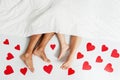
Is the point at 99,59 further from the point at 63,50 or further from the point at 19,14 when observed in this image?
the point at 19,14

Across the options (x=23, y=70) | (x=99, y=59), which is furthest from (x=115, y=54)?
(x=23, y=70)

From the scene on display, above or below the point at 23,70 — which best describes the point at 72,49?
above

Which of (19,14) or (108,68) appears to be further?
(19,14)

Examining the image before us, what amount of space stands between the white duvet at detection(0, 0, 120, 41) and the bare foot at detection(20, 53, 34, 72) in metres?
0.15

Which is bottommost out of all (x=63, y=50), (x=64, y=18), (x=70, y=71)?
(x=70, y=71)

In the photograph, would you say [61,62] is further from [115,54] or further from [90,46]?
[115,54]

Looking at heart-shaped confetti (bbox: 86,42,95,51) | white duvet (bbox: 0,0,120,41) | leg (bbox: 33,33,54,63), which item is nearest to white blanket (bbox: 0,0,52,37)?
white duvet (bbox: 0,0,120,41)

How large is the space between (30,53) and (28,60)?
64mm

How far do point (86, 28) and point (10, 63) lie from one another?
20.5 inches

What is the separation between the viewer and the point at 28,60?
5.93 feet

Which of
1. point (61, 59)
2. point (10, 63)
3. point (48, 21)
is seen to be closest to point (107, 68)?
point (61, 59)

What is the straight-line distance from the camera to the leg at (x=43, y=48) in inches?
71.9

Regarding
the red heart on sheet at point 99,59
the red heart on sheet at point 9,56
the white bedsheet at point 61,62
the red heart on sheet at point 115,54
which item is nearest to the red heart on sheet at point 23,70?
the white bedsheet at point 61,62

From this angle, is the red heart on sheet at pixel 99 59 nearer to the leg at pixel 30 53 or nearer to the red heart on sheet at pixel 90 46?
the red heart on sheet at pixel 90 46
